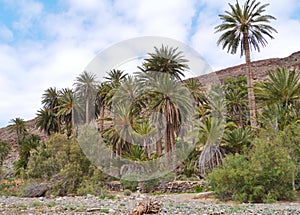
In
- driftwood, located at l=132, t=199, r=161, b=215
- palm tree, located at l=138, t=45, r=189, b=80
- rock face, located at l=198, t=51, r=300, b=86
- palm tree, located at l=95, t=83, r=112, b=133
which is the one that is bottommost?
driftwood, located at l=132, t=199, r=161, b=215

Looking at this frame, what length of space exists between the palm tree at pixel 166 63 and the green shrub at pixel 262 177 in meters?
15.5

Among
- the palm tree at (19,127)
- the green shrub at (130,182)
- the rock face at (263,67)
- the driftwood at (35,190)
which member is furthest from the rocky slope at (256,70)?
the green shrub at (130,182)

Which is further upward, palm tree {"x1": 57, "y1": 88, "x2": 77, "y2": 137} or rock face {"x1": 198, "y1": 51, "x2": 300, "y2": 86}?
rock face {"x1": 198, "y1": 51, "x2": 300, "y2": 86}

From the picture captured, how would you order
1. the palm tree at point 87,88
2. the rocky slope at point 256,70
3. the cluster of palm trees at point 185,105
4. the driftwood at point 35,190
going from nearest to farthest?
the driftwood at point 35,190, the cluster of palm trees at point 185,105, the palm tree at point 87,88, the rocky slope at point 256,70

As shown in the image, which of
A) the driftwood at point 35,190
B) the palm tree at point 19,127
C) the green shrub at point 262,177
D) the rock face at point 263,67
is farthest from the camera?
the rock face at point 263,67

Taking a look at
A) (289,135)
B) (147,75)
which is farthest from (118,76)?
(289,135)

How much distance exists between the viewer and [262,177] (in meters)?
16.1

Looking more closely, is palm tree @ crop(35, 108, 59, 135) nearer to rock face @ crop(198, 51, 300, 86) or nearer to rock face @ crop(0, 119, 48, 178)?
rock face @ crop(0, 119, 48, 178)

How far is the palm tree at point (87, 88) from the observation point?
35688mm

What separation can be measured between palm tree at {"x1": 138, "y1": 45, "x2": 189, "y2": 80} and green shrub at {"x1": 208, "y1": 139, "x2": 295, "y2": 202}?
15462mm

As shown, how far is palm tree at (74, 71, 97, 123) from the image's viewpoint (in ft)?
117

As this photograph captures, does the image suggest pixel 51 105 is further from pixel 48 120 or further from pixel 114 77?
pixel 114 77

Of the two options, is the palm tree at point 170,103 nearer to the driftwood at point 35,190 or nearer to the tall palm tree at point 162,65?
the tall palm tree at point 162,65

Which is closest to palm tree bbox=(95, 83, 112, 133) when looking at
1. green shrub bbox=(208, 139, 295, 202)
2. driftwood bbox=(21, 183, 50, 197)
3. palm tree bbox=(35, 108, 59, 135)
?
palm tree bbox=(35, 108, 59, 135)
